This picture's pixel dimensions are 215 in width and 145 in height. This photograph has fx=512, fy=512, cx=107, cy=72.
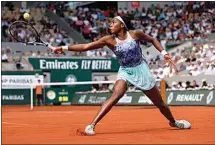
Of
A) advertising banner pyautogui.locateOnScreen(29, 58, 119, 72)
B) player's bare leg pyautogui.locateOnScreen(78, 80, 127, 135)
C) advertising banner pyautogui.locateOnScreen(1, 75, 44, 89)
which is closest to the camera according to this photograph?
player's bare leg pyautogui.locateOnScreen(78, 80, 127, 135)

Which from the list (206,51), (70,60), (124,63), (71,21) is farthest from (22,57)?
(124,63)

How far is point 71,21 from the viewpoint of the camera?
118ft

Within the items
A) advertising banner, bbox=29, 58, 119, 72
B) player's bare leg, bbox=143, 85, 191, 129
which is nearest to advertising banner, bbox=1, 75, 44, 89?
advertising banner, bbox=29, 58, 119, 72

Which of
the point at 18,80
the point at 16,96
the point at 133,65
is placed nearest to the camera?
the point at 133,65

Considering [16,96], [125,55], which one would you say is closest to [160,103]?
[125,55]

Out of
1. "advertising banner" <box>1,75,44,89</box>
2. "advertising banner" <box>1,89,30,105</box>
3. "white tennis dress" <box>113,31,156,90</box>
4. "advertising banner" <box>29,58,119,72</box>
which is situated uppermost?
"white tennis dress" <box>113,31,156,90</box>

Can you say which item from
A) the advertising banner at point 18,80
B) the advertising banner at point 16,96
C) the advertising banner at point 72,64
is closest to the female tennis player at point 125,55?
the advertising banner at point 18,80

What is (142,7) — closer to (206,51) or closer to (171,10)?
(171,10)

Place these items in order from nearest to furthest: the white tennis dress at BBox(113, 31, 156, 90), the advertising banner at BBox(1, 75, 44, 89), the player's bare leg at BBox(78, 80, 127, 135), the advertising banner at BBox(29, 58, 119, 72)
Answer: the player's bare leg at BBox(78, 80, 127, 135)
the white tennis dress at BBox(113, 31, 156, 90)
the advertising banner at BBox(1, 75, 44, 89)
the advertising banner at BBox(29, 58, 119, 72)

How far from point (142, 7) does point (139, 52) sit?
29.2m

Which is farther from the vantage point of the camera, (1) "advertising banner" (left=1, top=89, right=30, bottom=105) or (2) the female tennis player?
(1) "advertising banner" (left=1, top=89, right=30, bottom=105)

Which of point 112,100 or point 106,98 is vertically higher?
point 112,100

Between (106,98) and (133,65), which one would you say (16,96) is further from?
(133,65)

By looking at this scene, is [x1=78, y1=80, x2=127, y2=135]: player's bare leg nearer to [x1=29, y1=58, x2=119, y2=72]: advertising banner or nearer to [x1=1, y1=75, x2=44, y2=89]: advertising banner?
[x1=1, y1=75, x2=44, y2=89]: advertising banner
